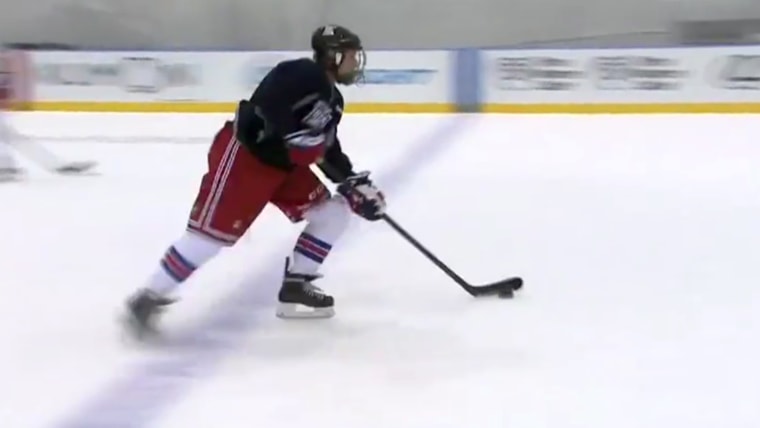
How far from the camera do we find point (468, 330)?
267 centimetres

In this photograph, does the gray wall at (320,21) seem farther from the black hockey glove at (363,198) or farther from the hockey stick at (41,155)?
the black hockey glove at (363,198)

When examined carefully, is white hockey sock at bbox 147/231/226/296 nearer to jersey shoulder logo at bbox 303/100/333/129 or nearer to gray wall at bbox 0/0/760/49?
jersey shoulder logo at bbox 303/100/333/129

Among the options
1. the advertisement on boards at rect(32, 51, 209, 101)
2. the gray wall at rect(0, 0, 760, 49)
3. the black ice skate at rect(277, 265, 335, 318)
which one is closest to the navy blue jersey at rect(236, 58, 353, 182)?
the black ice skate at rect(277, 265, 335, 318)

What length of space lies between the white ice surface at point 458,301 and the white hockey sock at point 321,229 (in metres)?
0.17

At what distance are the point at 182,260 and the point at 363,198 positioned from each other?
1.40 feet

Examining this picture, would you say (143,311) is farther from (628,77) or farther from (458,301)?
(628,77)

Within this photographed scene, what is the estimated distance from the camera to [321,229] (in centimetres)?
269

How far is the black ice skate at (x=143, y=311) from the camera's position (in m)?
2.53

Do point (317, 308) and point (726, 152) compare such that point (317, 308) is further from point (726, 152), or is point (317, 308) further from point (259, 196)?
point (726, 152)

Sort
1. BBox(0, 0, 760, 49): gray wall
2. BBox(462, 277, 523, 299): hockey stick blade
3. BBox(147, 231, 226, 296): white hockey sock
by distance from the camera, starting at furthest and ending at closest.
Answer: BBox(0, 0, 760, 49): gray wall
BBox(462, 277, 523, 299): hockey stick blade
BBox(147, 231, 226, 296): white hockey sock

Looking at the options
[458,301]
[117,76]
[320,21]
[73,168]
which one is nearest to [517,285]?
[458,301]

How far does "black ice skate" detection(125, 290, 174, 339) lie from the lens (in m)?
2.53

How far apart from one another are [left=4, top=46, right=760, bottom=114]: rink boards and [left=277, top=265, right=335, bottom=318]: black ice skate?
179 inches

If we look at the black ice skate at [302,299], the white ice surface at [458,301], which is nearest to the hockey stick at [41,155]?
the white ice surface at [458,301]
